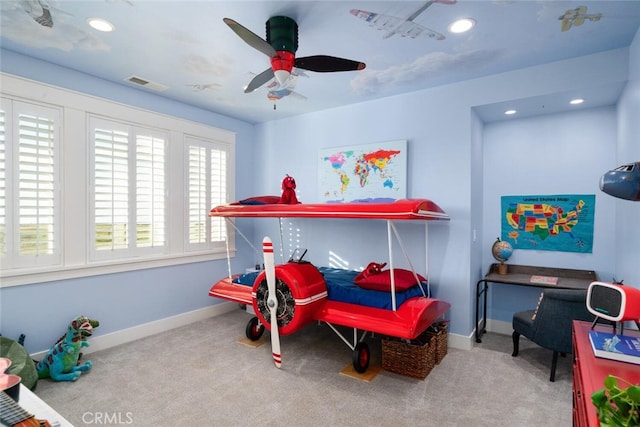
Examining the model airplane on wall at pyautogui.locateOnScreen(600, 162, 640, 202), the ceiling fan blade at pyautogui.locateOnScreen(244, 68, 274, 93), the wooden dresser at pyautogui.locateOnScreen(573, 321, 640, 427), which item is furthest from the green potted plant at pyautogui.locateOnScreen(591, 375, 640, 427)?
the ceiling fan blade at pyautogui.locateOnScreen(244, 68, 274, 93)

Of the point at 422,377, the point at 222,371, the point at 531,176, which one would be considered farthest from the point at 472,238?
the point at 222,371

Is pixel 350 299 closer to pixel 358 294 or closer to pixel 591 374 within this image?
pixel 358 294

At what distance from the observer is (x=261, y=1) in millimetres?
2279

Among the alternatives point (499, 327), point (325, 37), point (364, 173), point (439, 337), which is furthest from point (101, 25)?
point (499, 327)

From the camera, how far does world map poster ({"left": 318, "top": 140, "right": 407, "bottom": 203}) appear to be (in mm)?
3977

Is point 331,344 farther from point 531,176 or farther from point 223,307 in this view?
point 531,176

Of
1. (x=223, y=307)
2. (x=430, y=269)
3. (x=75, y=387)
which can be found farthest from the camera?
(x=223, y=307)

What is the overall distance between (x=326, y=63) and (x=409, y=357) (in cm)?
257

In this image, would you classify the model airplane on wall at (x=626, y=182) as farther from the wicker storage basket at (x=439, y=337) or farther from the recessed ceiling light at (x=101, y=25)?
the recessed ceiling light at (x=101, y=25)

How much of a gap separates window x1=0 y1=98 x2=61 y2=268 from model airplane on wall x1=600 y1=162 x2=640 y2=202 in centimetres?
435

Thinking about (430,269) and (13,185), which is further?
(430,269)

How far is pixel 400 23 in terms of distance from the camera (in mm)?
2539

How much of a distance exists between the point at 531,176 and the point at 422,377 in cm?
264

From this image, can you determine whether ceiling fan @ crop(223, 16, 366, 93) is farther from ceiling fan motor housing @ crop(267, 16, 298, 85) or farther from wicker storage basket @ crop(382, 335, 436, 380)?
wicker storage basket @ crop(382, 335, 436, 380)
